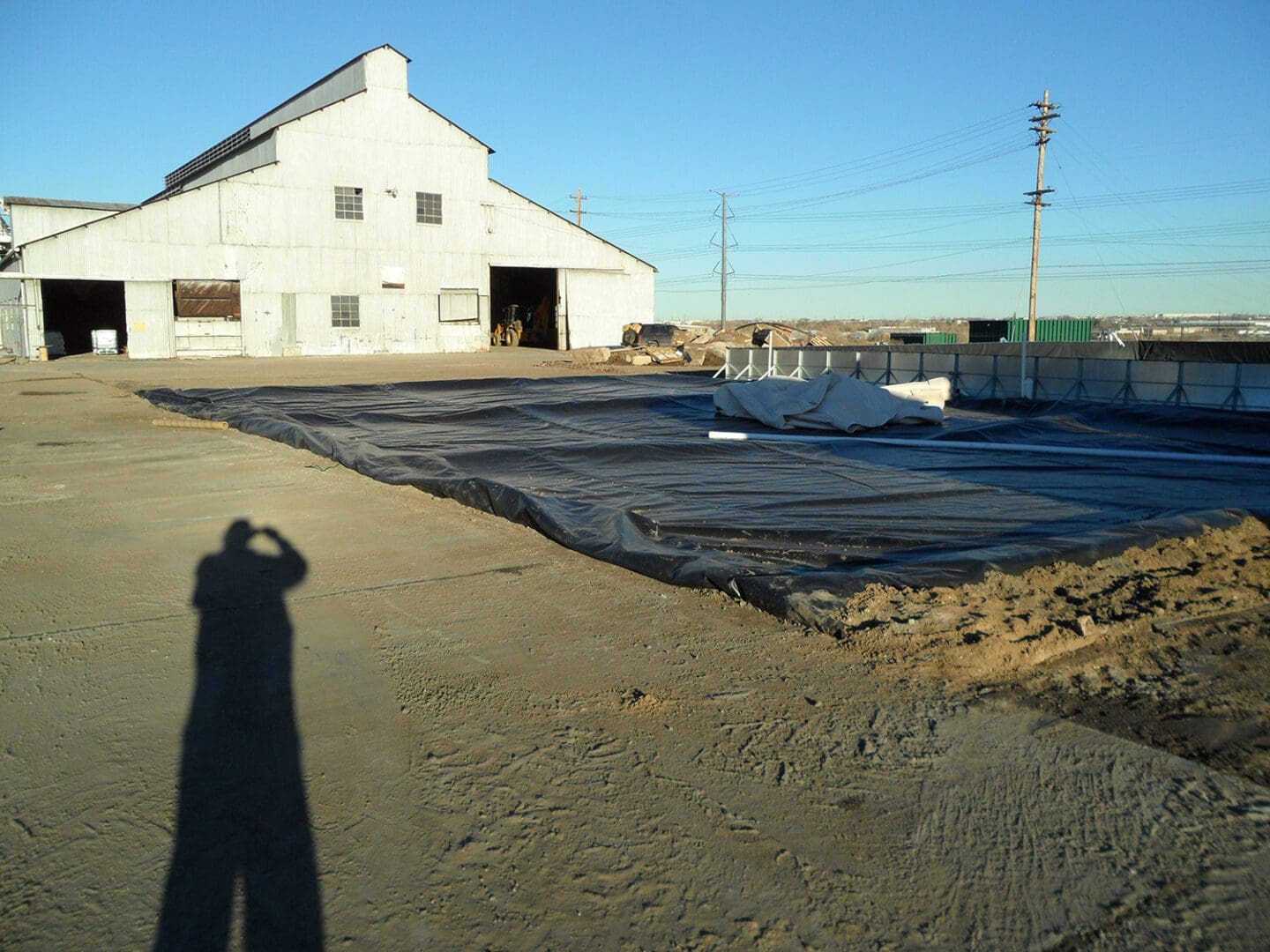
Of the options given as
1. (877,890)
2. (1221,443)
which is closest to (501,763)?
(877,890)

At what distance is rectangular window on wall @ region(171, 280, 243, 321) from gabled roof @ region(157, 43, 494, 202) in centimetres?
614

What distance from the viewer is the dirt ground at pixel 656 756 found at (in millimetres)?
2832

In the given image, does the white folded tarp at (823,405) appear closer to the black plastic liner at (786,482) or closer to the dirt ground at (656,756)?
the black plastic liner at (786,482)

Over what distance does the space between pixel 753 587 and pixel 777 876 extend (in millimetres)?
2754

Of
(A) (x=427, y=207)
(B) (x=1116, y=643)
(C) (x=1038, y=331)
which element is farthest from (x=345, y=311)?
(B) (x=1116, y=643)

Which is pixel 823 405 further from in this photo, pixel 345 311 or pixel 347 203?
pixel 347 203

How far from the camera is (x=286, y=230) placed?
34.9 metres

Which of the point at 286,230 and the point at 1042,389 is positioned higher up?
the point at 286,230

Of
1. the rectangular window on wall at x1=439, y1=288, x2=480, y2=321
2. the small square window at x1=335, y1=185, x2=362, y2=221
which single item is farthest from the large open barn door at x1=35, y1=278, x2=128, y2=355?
the rectangular window on wall at x1=439, y1=288, x2=480, y2=321

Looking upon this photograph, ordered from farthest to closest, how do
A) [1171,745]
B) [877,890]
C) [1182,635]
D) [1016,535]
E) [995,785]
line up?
[1016,535], [1182,635], [1171,745], [995,785], [877,890]

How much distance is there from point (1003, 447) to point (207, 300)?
29.8 m

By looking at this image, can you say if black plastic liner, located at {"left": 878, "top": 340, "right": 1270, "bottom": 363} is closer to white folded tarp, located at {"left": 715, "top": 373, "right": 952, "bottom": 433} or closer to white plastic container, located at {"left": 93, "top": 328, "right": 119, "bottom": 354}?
white folded tarp, located at {"left": 715, "top": 373, "right": 952, "bottom": 433}

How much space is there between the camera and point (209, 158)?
51.7 meters

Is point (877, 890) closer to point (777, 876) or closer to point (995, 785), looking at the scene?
point (777, 876)
